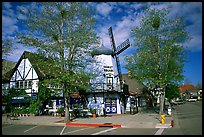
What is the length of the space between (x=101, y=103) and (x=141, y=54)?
896 centimetres

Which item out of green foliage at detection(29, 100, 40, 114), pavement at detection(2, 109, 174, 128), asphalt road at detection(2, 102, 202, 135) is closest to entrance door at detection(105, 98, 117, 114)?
pavement at detection(2, 109, 174, 128)

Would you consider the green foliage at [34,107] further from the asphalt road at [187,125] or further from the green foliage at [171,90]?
the green foliage at [171,90]

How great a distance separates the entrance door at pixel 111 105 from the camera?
28.6m

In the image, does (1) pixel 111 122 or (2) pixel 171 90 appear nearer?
(1) pixel 111 122

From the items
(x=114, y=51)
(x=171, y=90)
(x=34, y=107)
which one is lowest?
(x=34, y=107)

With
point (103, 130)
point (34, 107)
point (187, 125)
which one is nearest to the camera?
point (103, 130)

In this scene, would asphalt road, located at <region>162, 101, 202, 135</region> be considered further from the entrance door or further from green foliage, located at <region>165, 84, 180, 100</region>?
the entrance door

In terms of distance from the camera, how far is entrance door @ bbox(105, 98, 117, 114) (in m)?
28.6

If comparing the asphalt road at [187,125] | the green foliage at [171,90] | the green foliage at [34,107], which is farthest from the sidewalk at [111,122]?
the green foliage at [171,90]

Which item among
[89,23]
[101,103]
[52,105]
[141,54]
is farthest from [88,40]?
[52,105]

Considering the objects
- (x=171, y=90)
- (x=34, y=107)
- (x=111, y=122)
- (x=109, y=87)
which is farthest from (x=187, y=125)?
(x=171, y=90)

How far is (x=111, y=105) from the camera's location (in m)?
28.7

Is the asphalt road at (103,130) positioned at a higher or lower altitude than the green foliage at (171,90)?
lower

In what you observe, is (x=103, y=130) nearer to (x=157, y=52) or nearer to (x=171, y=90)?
(x=157, y=52)
